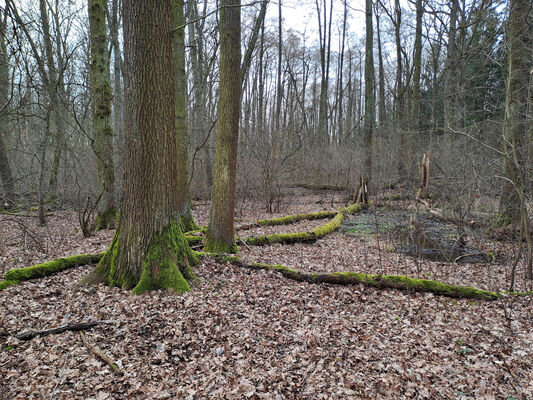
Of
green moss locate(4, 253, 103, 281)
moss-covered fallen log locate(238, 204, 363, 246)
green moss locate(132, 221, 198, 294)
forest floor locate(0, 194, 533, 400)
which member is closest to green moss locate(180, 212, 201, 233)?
moss-covered fallen log locate(238, 204, 363, 246)

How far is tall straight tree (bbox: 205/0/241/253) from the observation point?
5922 millimetres

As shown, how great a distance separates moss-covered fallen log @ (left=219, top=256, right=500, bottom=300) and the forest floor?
0.40ft

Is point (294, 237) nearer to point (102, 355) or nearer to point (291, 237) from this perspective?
point (291, 237)

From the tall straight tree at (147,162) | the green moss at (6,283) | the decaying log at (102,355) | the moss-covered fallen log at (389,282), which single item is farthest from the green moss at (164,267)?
the green moss at (6,283)

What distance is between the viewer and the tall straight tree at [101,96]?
803 centimetres

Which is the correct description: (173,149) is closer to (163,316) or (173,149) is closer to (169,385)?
(163,316)

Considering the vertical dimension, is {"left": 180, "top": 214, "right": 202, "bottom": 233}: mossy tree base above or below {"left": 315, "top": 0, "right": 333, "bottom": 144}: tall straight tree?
below

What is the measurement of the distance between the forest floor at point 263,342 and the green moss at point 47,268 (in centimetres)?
16

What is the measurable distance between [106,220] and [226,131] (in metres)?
4.80

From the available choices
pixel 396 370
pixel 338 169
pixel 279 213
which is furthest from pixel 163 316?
pixel 338 169

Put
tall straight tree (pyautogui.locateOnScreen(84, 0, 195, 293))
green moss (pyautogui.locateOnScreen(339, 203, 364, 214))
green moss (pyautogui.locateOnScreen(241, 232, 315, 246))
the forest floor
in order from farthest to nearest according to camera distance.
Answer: green moss (pyautogui.locateOnScreen(339, 203, 364, 214)), green moss (pyautogui.locateOnScreen(241, 232, 315, 246)), tall straight tree (pyautogui.locateOnScreen(84, 0, 195, 293)), the forest floor

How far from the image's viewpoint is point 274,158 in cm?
1214

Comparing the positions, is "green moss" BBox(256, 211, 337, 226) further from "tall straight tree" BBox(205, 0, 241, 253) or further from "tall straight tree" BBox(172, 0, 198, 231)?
"tall straight tree" BBox(205, 0, 241, 253)

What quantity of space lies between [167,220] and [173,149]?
99cm
